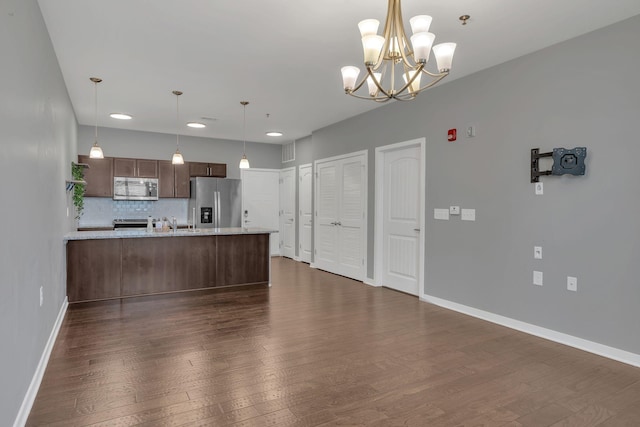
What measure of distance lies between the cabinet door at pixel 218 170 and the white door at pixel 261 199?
52 cm

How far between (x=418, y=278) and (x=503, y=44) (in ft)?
9.63

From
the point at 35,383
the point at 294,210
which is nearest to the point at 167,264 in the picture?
the point at 35,383

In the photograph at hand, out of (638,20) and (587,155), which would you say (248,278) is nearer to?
(587,155)

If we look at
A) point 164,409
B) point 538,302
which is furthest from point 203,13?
point 538,302

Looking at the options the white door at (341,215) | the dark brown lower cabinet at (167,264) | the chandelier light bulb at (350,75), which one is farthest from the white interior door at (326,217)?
the chandelier light bulb at (350,75)

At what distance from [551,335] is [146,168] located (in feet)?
22.9

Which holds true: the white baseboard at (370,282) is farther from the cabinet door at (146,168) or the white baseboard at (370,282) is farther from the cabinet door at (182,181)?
the cabinet door at (146,168)

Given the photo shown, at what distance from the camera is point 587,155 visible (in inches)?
129

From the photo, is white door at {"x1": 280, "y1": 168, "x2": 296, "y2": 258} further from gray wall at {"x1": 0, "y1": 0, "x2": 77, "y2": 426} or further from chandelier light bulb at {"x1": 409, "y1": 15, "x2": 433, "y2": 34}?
chandelier light bulb at {"x1": 409, "y1": 15, "x2": 433, "y2": 34}

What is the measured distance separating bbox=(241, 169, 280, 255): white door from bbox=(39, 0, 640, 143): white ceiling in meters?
3.36

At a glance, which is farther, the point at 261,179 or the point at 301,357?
the point at 261,179

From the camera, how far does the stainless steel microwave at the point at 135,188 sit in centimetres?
708

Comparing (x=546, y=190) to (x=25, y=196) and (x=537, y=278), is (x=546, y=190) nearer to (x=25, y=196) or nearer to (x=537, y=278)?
(x=537, y=278)

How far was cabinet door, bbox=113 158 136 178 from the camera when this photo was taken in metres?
Answer: 7.03
